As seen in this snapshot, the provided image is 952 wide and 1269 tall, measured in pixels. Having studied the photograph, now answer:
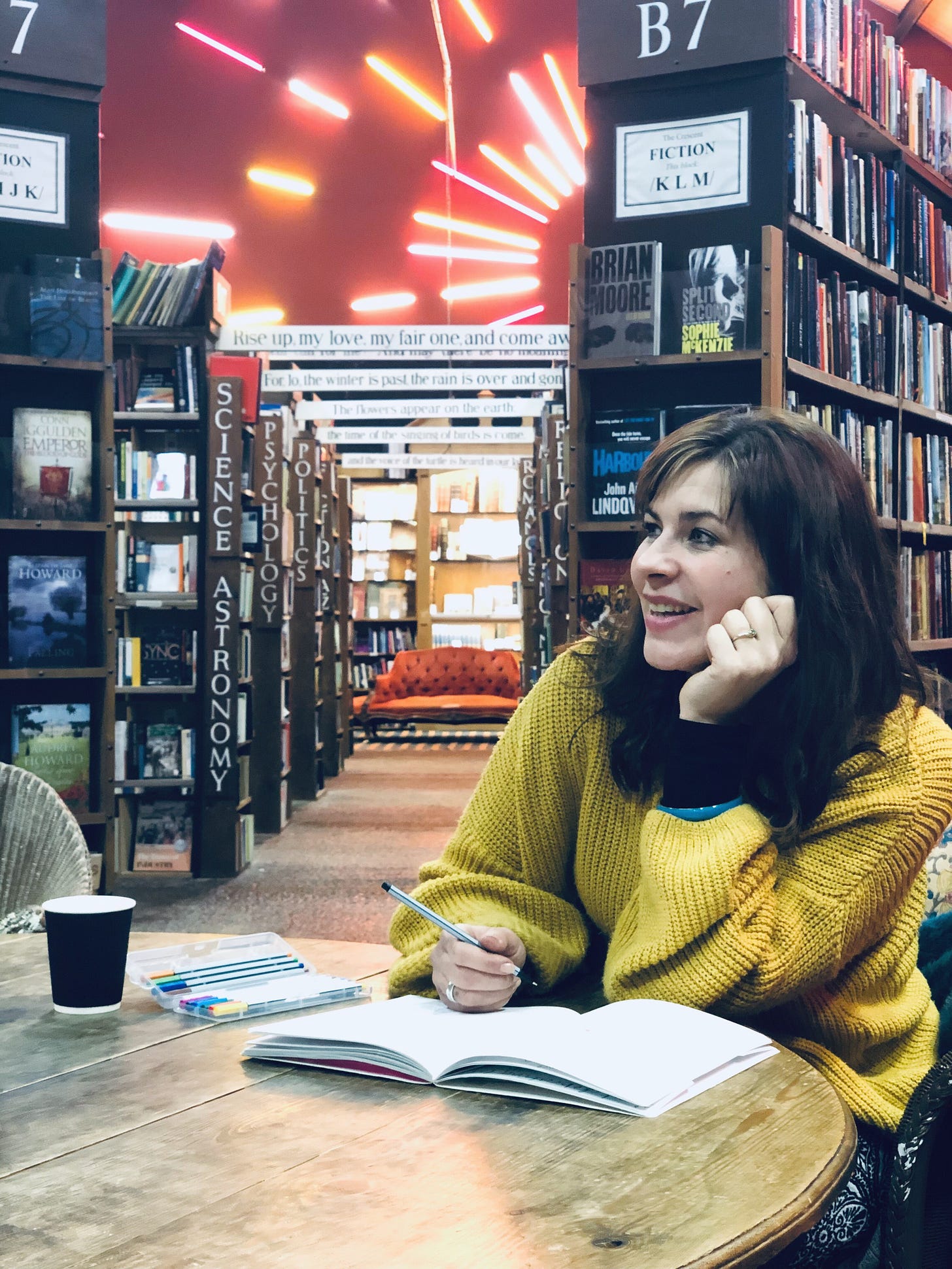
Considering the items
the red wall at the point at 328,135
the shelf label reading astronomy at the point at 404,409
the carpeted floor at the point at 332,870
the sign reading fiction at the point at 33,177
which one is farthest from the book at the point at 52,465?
the red wall at the point at 328,135

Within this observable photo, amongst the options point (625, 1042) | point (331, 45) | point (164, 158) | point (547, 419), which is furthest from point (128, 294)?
point (625, 1042)

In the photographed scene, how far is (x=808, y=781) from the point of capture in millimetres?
1316

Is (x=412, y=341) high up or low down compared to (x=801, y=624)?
up

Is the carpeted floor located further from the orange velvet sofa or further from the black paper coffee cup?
the black paper coffee cup

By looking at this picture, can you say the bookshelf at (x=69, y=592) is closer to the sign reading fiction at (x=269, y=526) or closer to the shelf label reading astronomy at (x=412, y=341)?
the shelf label reading astronomy at (x=412, y=341)

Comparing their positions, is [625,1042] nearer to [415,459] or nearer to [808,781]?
[808,781]

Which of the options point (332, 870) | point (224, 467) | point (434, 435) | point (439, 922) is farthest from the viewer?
point (434, 435)

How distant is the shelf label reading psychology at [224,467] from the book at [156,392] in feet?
0.61

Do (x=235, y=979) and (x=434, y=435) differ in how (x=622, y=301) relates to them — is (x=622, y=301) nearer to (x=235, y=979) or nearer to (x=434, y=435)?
(x=235, y=979)

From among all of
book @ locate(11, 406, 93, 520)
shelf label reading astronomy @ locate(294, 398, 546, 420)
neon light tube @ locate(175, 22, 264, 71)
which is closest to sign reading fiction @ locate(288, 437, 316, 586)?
shelf label reading astronomy @ locate(294, 398, 546, 420)

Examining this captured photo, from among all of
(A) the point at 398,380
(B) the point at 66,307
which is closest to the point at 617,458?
(B) the point at 66,307

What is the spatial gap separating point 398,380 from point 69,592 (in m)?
2.91

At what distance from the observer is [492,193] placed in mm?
8188

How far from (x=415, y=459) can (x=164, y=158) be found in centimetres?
268
